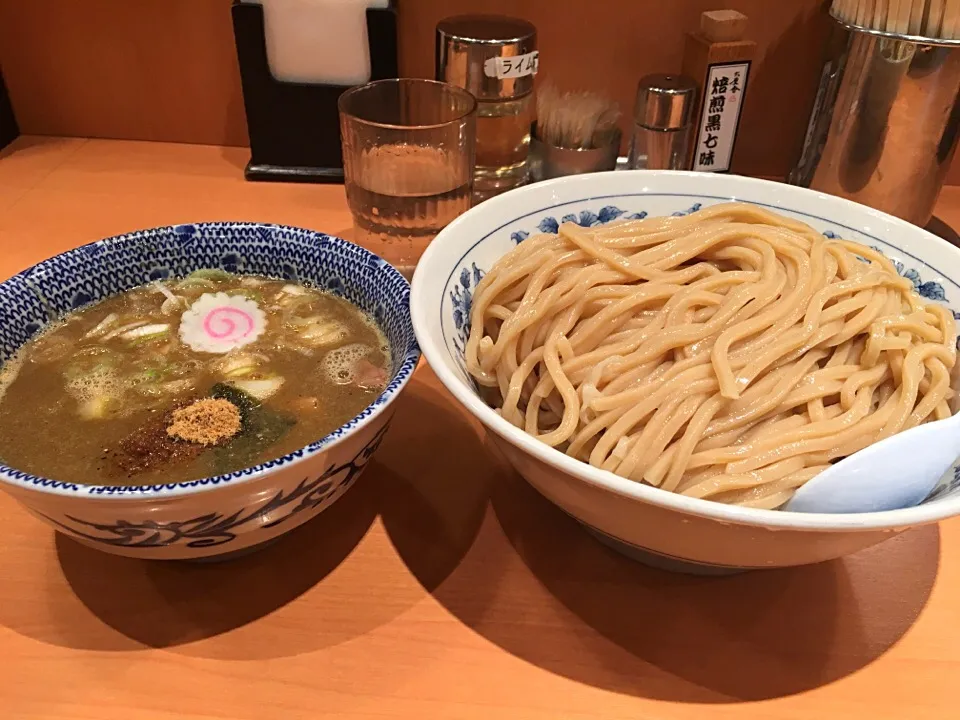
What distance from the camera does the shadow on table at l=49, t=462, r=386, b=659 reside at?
80 cm

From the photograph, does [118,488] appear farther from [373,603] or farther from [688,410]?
[688,410]

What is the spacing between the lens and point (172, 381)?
3.20ft

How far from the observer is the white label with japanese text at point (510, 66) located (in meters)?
1.54

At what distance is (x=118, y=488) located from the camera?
658 mm

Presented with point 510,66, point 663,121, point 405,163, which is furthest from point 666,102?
point 405,163

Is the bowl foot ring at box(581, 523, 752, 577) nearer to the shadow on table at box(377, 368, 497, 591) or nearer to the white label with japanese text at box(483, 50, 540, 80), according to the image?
the shadow on table at box(377, 368, 497, 591)

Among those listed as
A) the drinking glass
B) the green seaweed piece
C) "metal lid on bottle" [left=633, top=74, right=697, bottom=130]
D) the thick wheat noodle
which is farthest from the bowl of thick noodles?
"metal lid on bottle" [left=633, top=74, right=697, bottom=130]

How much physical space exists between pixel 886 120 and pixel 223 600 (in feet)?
4.92

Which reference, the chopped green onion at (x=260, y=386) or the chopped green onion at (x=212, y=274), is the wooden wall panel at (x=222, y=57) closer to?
the chopped green onion at (x=212, y=274)

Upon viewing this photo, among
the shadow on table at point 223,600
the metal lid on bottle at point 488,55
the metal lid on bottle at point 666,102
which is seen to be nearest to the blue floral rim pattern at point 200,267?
the shadow on table at point 223,600

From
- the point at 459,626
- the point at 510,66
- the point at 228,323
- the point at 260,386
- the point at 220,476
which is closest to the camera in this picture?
the point at 220,476

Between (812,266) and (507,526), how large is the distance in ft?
1.79

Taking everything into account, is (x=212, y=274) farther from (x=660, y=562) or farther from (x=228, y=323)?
(x=660, y=562)

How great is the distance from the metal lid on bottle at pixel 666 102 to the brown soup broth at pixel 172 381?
0.90 m
